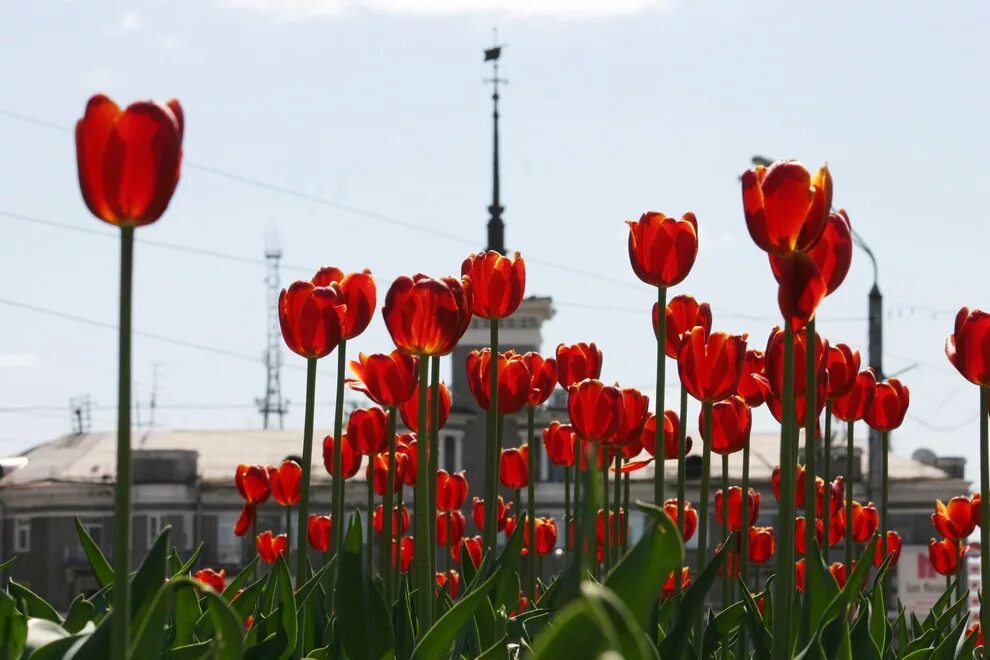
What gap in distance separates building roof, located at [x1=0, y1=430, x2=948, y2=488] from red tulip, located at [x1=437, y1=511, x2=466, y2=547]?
37.7 metres

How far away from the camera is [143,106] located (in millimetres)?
1678

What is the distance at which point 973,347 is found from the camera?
9.59ft

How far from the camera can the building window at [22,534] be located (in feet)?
153

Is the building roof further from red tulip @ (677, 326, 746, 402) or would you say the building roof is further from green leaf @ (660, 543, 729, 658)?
green leaf @ (660, 543, 729, 658)

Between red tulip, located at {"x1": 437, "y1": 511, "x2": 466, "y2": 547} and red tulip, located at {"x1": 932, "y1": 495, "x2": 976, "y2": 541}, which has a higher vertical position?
red tulip, located at {"x1": 932, "y1": 495, "x2": 976, "y2": 541}

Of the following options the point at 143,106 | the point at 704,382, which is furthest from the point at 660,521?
the point at 704,382

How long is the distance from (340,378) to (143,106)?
1485mm

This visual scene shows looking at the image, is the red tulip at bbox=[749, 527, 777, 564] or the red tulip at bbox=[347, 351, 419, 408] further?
the red tulip at bbox=[749, 527, 777, 564]

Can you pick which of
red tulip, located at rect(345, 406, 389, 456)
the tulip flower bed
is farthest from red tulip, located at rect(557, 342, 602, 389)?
red tulip, located at rect(345, 406, 389, 456)

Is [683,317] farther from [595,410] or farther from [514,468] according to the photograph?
[514,468]

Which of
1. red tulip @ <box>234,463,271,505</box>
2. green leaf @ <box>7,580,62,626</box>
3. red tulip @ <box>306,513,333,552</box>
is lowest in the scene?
red tulip @ <box>306,513,333,552</box>

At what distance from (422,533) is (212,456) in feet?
158

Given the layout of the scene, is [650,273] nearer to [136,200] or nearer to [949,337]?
[949,337]

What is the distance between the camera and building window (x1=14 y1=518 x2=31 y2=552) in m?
46.8
